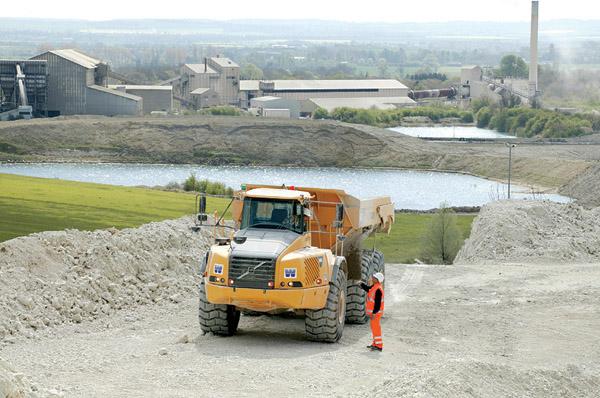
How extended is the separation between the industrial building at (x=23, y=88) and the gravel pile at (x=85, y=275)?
8975 centimetres

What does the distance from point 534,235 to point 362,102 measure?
398ft

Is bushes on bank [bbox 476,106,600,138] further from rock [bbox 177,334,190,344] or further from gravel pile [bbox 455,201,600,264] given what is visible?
rock [bbox 177,334,190,344]

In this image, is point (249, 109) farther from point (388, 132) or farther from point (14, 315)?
point (14, 315)

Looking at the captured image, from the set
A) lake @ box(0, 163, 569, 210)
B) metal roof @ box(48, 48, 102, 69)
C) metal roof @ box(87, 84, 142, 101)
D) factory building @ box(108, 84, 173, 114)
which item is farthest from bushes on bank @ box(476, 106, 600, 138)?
metal roof @ box(48, 48, 102, 69)

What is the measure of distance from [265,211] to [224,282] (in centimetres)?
146

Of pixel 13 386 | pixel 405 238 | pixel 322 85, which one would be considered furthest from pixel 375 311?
pixel 322 85

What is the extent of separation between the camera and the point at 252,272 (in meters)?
17.4

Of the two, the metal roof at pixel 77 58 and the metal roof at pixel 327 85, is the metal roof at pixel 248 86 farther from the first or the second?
the metal roof at pixel 77 58

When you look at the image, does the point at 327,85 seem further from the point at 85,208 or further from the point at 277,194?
the point at 277,194

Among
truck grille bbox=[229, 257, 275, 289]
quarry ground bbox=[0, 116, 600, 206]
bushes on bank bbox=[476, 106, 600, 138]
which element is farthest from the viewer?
bushes on bank bbox=[476, 106, 600, 138]

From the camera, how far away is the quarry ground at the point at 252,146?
101794 mm

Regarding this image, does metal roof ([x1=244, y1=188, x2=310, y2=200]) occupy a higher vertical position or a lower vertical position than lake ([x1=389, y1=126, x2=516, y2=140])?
higher

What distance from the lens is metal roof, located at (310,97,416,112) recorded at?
14725cm

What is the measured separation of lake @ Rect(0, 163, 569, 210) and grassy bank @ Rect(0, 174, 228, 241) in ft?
96.1
